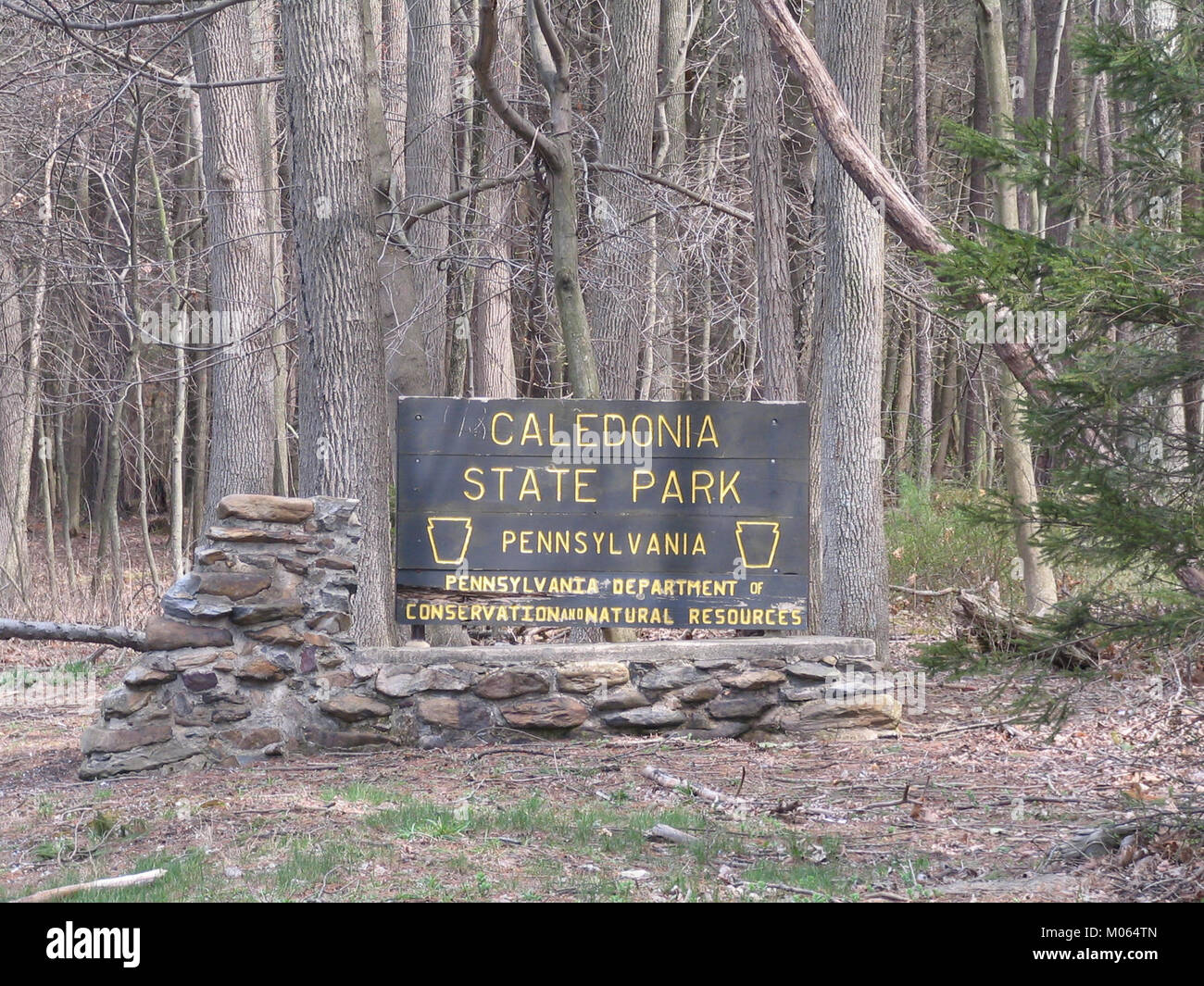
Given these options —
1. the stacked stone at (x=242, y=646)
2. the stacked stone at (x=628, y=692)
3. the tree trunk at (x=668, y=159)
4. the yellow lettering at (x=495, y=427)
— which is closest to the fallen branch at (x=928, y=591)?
the tree trunk at (x=668, y=159)

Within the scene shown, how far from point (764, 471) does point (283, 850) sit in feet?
13.9

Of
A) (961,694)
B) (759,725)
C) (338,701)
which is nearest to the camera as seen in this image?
(338,701)

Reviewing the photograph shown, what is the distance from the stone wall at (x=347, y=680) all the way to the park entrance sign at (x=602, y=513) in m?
0.31

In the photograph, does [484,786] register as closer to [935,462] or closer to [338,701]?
[338,701]

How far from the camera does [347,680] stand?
298 inches

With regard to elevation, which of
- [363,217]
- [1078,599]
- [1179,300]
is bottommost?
[1078,599]

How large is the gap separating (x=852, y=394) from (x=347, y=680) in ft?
15.6

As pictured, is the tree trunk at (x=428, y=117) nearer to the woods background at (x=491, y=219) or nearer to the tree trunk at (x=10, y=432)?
the woods background at (x=491, y=219)

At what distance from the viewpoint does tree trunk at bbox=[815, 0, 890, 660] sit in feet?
31.1

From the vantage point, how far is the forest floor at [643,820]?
489 cm

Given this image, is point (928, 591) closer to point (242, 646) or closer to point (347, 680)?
point (347, 680)

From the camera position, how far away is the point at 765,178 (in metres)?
10.5

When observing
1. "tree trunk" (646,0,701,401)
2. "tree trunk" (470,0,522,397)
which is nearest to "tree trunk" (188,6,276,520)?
"tree trunk" (470,0,522,397)

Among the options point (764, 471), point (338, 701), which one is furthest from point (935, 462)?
point (338, 701)
